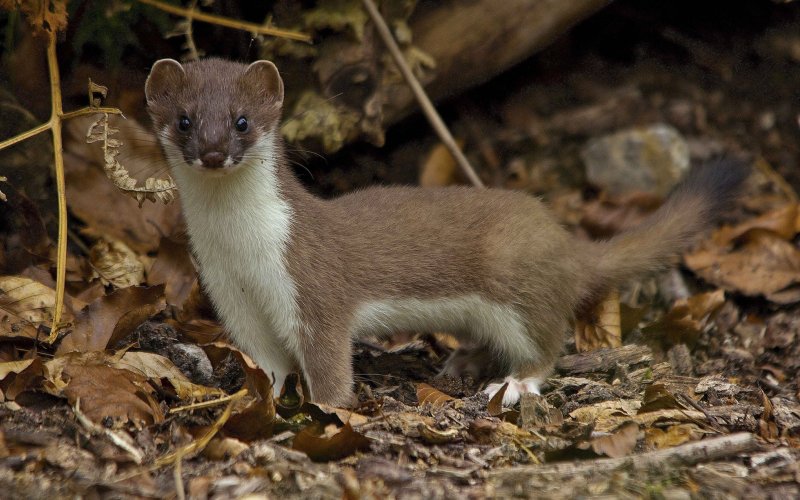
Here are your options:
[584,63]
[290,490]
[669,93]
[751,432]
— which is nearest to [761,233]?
[669,93]

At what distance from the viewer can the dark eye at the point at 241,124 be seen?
12.9ft

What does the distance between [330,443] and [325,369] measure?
0.79 meters

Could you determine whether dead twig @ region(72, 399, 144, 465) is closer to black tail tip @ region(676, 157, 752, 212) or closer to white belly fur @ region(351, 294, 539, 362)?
white belly fur @ region(351, 294, 539, 362)

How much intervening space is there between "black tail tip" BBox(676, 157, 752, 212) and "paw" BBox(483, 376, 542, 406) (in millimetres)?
1339

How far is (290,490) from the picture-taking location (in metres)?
3.18

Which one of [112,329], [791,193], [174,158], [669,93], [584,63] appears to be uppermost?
[174,158]

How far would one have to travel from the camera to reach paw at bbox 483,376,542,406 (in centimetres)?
452

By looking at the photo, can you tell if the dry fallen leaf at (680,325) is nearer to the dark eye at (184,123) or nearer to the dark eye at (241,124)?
the dark eye at (241,124)

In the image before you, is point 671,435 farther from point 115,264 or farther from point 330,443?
point 115,264

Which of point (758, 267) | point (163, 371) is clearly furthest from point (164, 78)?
point (758, 267)

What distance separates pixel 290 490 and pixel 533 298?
1860mm

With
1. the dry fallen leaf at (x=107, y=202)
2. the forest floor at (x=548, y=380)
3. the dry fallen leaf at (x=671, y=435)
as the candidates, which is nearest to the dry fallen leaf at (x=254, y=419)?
the forest floor at (x=548, y=380)

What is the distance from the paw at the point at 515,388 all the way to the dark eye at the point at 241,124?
168 cm

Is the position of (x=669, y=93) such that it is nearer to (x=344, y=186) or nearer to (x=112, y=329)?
(x=344, y=186)
